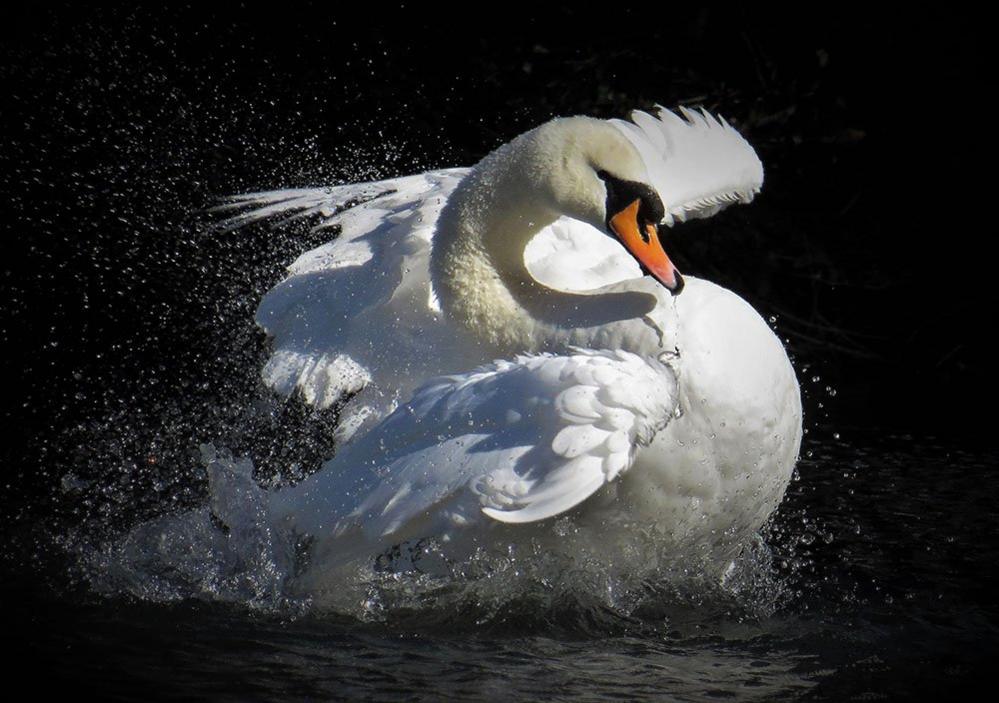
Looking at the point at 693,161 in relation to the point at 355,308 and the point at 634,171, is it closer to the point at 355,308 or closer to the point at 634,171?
the point at 634,171

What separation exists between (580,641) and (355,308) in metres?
1.21

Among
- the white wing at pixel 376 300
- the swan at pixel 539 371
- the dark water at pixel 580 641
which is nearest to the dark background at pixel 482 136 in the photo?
the white wing at pixel 376 300

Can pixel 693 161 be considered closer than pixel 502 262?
No

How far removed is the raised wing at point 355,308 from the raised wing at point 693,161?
0.58 m

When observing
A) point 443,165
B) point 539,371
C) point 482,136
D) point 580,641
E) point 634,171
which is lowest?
point 443,165

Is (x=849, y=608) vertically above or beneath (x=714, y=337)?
beneath

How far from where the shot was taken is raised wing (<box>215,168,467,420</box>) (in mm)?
3846

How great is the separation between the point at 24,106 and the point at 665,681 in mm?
5802

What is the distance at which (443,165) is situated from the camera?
7.82 metres

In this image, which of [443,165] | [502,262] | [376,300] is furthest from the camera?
[443,165]

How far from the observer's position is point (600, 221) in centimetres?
348

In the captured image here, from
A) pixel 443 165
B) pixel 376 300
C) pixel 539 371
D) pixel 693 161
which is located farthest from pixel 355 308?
pixel 443 165

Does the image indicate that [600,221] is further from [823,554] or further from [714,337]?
[823,554]

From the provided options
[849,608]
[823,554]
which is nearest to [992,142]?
[823,554]
